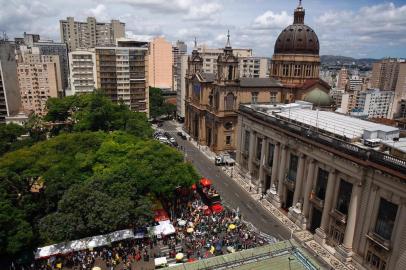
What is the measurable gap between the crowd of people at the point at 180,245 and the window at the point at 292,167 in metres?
11.1

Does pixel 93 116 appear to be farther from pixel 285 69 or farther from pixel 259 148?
pixel 285 69

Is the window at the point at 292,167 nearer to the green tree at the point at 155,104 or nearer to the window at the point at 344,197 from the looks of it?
the window at the point at 344,197

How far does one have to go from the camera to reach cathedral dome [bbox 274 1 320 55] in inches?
3342

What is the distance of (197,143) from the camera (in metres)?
95.6

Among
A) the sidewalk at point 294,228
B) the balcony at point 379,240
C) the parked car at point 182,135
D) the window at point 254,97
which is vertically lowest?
the sidewalk at point 294,228

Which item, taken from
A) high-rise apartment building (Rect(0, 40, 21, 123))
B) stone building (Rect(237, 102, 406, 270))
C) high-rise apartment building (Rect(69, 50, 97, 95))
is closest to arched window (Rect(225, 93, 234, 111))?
stone building (Rect(237, 102, 406, 270))

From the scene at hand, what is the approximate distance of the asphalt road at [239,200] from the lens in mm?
48250

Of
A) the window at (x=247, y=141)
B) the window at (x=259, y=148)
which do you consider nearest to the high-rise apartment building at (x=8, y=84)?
the window at (x=247, y=141)

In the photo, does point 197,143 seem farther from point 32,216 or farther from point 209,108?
point 32,216

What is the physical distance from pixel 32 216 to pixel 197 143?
58178 mm

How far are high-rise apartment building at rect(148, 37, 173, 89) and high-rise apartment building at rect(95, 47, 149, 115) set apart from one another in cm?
8238

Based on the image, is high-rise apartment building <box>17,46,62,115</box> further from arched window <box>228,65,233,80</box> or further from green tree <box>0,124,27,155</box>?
arched window <box>228,65,233,80</box>

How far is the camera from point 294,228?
48.7 m

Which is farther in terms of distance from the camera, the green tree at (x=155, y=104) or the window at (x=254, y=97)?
the green tree at (x=155, y=104)
